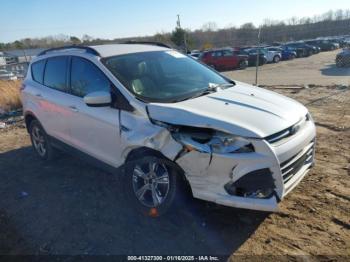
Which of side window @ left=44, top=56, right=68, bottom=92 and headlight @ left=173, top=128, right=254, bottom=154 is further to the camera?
side window @ left=44, top=56, right=68, bottom=92

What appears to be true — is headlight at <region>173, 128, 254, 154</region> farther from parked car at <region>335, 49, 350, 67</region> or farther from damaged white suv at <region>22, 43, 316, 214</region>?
parked car at <region>335, 49, 350, 67</region>

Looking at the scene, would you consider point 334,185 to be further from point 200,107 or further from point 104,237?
point 104,237

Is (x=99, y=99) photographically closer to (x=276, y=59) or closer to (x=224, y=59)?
(x=224, y=59)

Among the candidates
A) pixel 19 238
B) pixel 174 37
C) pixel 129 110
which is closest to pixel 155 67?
pixel 129 110

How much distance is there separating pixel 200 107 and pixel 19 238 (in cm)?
238

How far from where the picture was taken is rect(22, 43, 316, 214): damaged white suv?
3002 mm

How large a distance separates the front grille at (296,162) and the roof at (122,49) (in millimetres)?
2468

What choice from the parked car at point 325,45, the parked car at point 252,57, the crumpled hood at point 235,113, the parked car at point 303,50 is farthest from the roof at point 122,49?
the parked car at point 325,45

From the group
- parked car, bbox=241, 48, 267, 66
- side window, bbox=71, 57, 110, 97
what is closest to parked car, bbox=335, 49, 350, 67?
parked car, bbox=241, 48, 267, 66

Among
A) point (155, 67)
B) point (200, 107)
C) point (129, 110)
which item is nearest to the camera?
point (200, 107)

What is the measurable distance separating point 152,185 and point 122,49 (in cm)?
195

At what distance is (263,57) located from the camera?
28.3 metres

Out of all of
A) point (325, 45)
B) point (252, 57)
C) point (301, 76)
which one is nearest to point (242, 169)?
point (301, 76)

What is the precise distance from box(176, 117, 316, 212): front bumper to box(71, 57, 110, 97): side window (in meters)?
1.49
